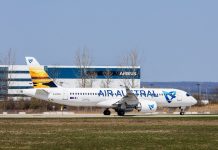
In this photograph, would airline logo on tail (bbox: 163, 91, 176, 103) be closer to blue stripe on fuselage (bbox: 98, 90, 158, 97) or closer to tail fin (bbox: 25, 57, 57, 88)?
blue stripe on fuselage (bbox: 98, 90, 158, 97)

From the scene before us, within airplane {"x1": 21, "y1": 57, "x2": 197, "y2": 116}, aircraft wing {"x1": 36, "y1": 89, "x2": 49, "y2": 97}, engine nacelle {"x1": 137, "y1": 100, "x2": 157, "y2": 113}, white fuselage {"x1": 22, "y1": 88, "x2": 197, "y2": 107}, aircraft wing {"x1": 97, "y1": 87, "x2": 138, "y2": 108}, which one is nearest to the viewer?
aircraft wing {"x1": 97, "y1": 87, "x2": 138, "y2": 108}

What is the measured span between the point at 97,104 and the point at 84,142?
40.5 meters

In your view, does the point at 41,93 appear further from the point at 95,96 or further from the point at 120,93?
the point at 120,93

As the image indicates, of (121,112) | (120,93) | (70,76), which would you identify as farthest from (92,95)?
(70,76)

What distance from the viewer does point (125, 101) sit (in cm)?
7144

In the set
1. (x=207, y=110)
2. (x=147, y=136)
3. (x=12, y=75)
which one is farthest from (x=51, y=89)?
(x=12, y=75)

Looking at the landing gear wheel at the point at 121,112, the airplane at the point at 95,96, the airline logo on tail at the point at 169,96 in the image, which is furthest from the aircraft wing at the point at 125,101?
the airline logo on tail at the point at 169,96

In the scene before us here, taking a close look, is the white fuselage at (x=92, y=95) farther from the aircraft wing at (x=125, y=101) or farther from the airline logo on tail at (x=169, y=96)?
the aircraft wing at (x=125, y=101)

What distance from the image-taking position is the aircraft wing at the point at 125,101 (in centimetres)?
7094

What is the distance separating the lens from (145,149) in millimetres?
29109

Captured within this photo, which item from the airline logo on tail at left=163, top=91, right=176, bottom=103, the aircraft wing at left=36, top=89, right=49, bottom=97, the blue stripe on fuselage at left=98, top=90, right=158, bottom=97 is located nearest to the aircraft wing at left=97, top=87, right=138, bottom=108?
the blue stripe on fuselage at left=98, top=90, right=158, bottom=97

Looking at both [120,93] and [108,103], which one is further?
[120,93]

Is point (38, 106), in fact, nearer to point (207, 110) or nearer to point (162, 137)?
point (207, 110)

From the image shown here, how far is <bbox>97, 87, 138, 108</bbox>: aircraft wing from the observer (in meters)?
70.9
